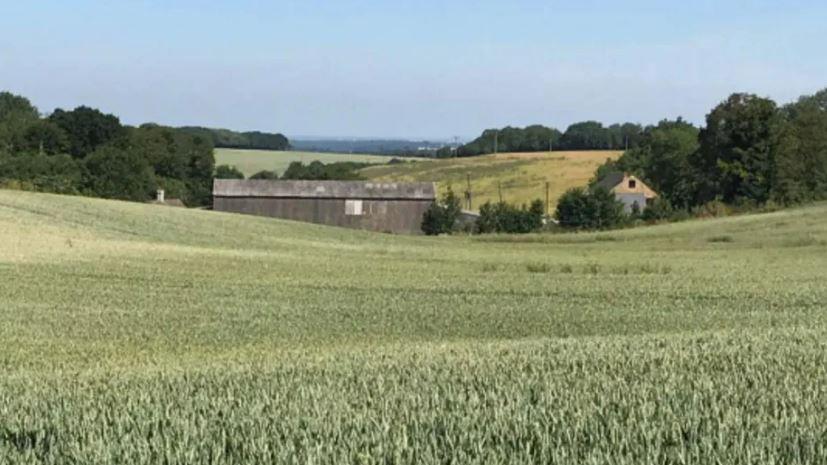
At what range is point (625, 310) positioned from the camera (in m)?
19.6

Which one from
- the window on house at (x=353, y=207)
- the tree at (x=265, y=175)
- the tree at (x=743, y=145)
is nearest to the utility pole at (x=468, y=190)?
the tree at (x=265, y=175)

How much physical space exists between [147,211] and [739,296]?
119 ft

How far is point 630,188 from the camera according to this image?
120500mm

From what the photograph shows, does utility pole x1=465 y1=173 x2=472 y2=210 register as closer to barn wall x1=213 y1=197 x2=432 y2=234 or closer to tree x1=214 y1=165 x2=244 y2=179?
tree x1=214 y1=165 x2=244 y2=179

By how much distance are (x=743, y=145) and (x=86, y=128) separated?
6995 cm

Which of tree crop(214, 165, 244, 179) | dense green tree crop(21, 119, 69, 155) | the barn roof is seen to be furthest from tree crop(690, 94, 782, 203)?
dense green tree crop(21, 119, 69, 155)

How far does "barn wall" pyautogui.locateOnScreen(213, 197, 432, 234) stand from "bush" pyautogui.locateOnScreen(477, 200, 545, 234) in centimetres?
538

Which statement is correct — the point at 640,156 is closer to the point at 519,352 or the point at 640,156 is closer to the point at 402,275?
the point at 402,275

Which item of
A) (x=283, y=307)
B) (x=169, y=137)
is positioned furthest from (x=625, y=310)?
(x=169, y=137)

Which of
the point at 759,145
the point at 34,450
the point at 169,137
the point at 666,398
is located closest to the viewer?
the point at 34,450

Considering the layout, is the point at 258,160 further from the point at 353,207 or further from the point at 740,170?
the point at 740,170

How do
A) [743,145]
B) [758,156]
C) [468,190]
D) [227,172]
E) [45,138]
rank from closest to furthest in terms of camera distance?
[758,156] → [743,145] → [45,138] → [227,172] → [468,190]

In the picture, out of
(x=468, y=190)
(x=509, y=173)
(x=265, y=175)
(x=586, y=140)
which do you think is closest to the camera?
(x=265, y=175)

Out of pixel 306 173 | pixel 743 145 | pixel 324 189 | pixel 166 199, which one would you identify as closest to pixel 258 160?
pixel 306 173
